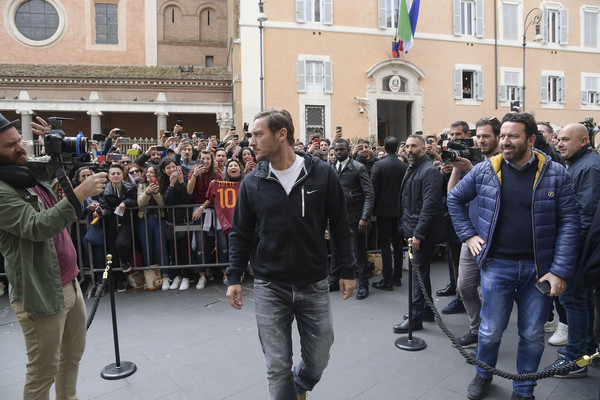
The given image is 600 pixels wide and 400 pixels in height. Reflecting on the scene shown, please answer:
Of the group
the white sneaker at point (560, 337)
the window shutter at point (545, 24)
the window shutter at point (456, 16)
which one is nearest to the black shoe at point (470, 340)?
the white sneaker at point (560, 337)

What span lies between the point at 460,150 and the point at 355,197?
223cm

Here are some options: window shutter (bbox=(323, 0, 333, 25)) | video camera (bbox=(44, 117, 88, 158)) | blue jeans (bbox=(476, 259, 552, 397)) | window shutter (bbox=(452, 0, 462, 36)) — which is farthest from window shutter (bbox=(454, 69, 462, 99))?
video camera (bbox=(44, 117, 88, 158))

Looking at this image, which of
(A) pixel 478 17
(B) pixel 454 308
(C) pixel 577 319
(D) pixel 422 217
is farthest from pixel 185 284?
(A) pixel 478 17

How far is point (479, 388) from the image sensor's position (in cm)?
326

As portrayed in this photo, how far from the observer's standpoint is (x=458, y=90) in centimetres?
2217

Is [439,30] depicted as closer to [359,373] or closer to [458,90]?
[458,90]

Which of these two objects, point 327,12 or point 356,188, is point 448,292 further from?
point 327,12

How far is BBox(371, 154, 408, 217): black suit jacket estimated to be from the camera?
20.2 ft

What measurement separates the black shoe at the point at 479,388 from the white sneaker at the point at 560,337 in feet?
4.39

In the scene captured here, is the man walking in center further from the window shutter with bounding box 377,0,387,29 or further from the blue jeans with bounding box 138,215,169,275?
the window shutter with bounding box 377,0,387,29

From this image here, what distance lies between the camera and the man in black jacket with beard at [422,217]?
177 inches

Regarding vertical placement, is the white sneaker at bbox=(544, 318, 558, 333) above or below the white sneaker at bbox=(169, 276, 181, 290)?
below

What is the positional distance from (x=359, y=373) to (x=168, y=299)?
3215 mm

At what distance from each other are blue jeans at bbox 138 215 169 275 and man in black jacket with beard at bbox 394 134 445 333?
360 cm
